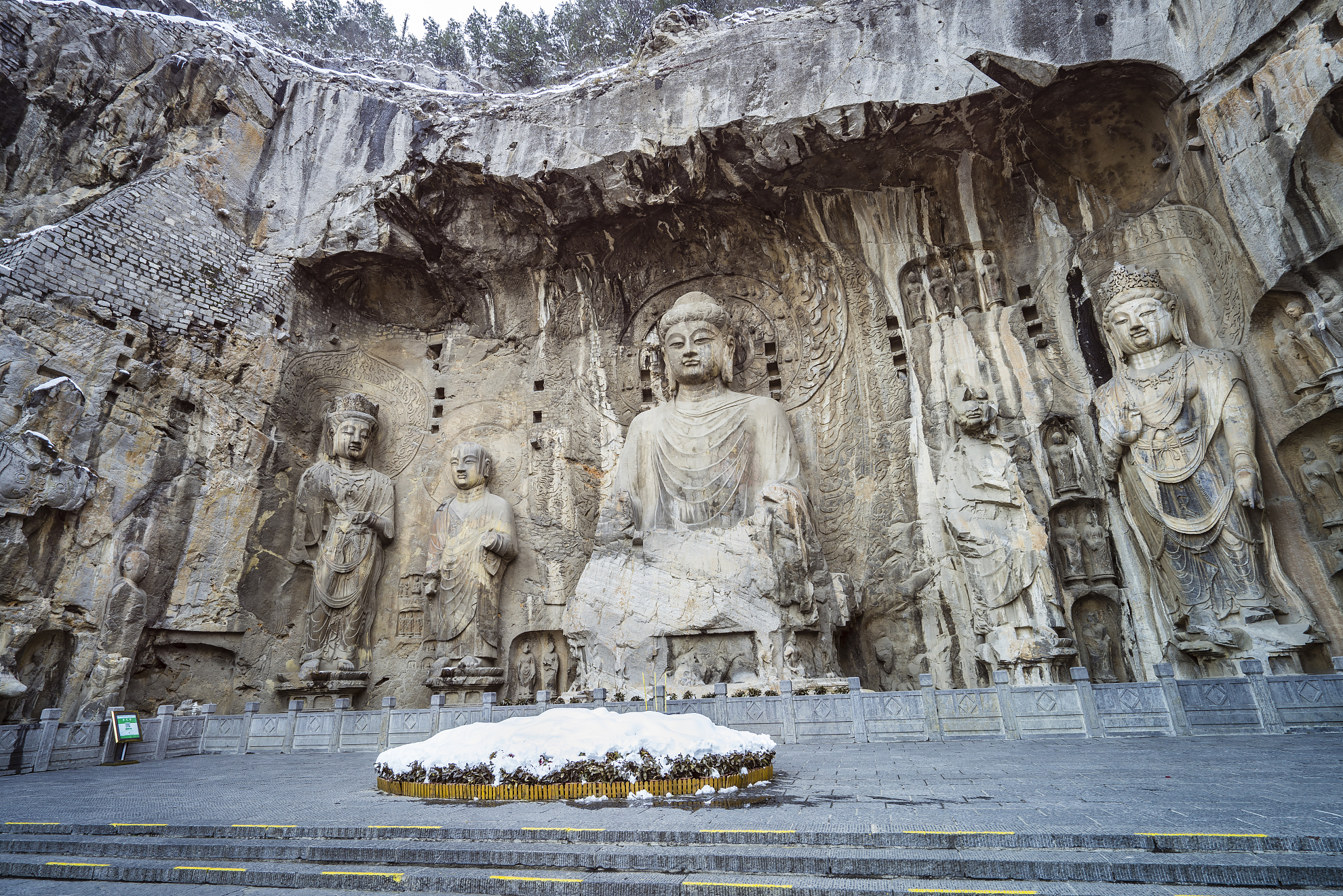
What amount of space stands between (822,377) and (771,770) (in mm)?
6994

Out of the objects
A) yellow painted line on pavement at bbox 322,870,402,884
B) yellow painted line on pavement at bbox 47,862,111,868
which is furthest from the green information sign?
yellow painted line on pavement at bbox 322,870,402,884

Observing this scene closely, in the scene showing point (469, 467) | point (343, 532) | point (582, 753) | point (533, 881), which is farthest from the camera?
point (469, 467)

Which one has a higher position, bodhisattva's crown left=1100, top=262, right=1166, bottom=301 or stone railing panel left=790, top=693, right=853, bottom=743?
bodhisattva's crown left=1100, top=262, right=1166, bottom=301

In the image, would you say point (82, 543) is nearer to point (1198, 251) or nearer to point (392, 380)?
point (392, 380)

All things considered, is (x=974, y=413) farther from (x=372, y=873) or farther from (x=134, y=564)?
(x=134, y=564)

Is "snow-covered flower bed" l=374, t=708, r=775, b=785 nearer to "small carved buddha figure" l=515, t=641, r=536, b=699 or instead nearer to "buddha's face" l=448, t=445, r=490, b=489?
"small carved buddha figure" l=515, t=641, r=536, b=699

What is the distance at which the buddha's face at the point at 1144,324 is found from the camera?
26.2 ft

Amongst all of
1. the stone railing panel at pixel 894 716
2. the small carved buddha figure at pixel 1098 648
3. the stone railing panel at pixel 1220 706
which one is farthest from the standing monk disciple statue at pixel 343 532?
the stone railing panel at pixel 1220 706

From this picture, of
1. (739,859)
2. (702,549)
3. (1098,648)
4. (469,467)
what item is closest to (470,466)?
(469,467)

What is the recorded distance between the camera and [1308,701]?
538 cm

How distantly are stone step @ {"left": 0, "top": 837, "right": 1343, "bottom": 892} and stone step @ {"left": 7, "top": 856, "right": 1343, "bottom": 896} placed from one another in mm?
26

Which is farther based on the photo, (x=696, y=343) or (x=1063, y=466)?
(x=696, y=343)

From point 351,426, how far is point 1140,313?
10.3 m

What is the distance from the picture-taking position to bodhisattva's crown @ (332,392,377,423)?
10836 millimetres
